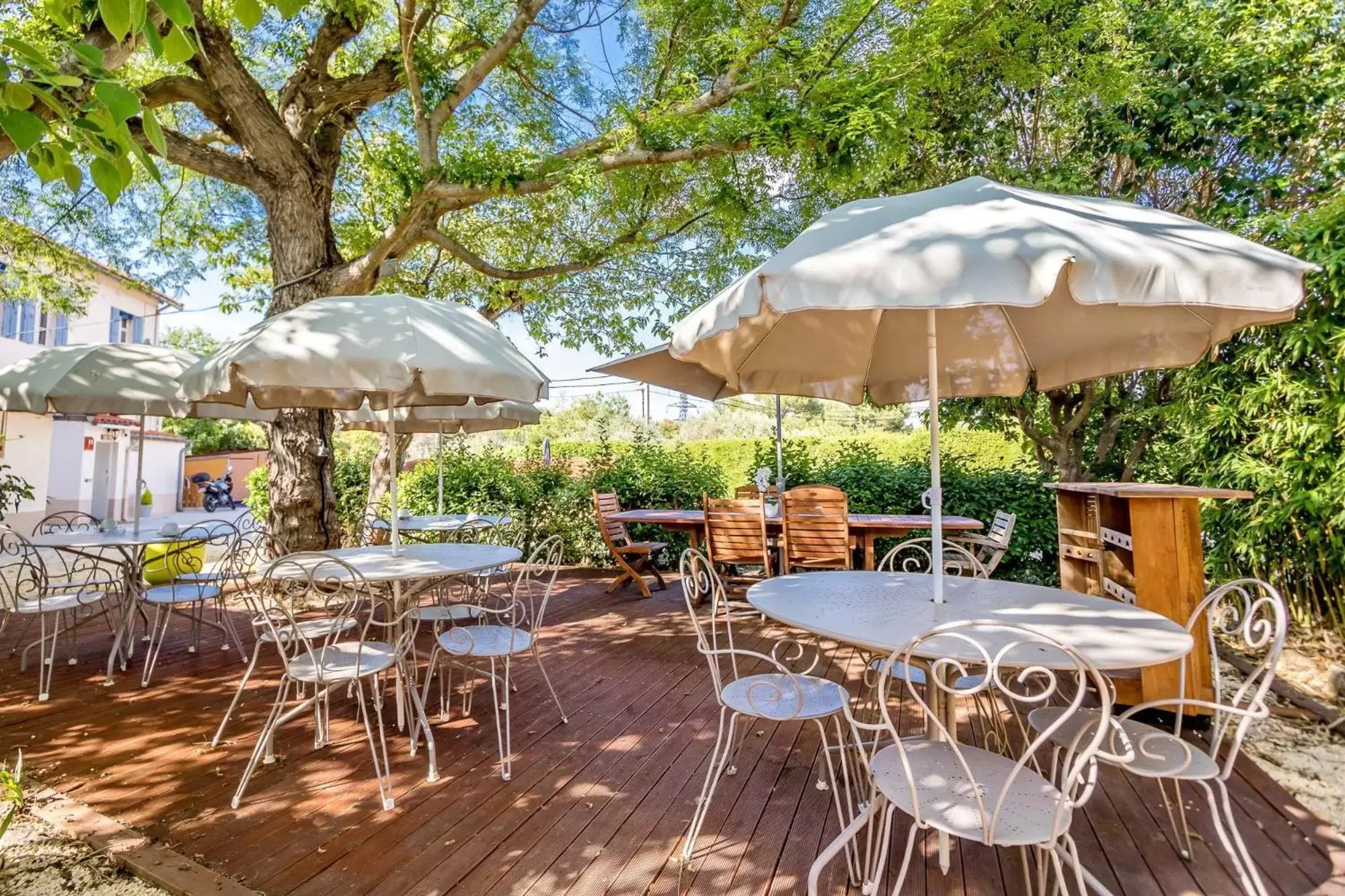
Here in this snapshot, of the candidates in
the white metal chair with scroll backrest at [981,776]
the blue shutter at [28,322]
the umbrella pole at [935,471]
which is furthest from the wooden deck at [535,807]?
the blue shutter at [28,322]

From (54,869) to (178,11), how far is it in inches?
109

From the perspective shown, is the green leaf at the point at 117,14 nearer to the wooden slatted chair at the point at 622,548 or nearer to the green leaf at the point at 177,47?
the green leaf at the point at 177,47

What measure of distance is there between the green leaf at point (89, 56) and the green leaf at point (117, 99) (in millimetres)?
45

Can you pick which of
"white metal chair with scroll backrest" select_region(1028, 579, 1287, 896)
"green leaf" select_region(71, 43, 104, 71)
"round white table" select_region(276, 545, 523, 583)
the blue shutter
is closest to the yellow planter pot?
"round white table" select_region(276, 545, 523, 583)

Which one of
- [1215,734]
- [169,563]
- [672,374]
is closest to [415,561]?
[672,374]

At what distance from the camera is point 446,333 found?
314 centimetres

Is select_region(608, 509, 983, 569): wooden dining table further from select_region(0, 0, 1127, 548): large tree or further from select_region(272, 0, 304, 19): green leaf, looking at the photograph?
select_region(272, 0, 304, 19): green leaf

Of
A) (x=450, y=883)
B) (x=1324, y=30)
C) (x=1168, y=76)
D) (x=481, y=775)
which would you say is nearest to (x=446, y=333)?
(x=481, y=775)

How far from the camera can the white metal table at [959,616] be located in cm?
172

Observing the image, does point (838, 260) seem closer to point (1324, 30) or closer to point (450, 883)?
point (450, 883)

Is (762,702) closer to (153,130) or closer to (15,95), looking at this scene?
(153,130)

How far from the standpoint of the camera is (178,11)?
112cm

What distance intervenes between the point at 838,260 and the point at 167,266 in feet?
36.5

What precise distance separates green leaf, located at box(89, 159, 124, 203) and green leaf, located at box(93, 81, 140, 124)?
0.16 metres
